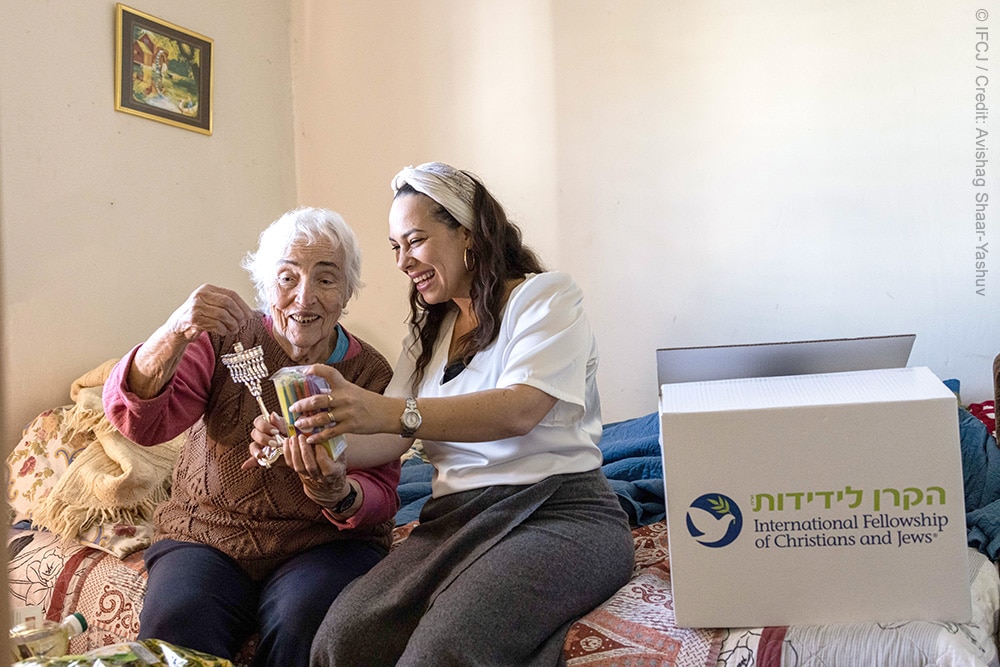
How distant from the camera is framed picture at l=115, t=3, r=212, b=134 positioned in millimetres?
2496

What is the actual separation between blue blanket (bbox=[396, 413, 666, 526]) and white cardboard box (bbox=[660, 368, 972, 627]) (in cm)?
61

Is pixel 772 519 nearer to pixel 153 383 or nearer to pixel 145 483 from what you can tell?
pixel 153 383

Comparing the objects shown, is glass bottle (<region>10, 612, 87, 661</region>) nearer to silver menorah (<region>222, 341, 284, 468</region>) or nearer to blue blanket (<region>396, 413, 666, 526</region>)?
silver menorah (<region>222, 341, 284, 468</region>)

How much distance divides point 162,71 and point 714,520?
218 cm

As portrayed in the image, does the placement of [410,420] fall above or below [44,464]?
above

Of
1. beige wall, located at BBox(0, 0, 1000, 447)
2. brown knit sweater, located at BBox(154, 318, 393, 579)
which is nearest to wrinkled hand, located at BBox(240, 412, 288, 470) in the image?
brown knit sweater, located at BBox(154, 318, 393, 579)

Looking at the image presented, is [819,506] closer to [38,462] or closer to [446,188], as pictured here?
[446,188]

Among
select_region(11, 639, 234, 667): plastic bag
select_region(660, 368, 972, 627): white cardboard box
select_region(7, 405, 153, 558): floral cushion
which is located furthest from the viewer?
select_region(7, 405, 153, 558): floral cushion

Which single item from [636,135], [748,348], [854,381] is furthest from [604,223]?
[854,381]

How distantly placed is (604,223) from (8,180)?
1649mm

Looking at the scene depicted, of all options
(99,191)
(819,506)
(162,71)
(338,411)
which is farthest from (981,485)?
(162,71)

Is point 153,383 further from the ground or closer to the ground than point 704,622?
further from the ground

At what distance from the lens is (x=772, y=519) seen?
121 cm

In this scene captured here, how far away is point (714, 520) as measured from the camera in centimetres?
122
